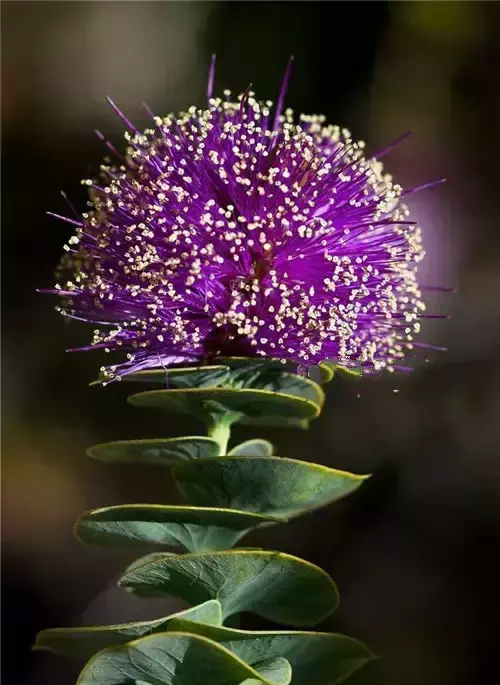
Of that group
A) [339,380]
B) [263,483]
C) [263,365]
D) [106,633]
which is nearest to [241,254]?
[263,365]

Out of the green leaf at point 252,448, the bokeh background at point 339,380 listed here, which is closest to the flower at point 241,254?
the green leaf at point 252,448

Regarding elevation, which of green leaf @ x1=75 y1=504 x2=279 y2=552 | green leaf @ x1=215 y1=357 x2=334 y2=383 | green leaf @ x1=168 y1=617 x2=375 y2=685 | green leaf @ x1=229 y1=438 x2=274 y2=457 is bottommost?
green leaf @ x1=168 y1=617 x2=375 y2=685

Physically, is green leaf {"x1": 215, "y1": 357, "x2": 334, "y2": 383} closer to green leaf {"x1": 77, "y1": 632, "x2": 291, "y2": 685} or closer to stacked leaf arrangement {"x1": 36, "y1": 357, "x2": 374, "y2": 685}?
stacked leaf arrangement {"x1": 36, "y1": 357, "x2": 374, "y2": 685}

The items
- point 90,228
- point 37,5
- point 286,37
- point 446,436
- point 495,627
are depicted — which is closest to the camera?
point 90,228

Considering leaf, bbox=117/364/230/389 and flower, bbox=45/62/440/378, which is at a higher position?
flower, bbox=45/62/440/378

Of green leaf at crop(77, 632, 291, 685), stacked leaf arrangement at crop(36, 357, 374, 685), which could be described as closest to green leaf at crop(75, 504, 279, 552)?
stacked leaf arrangement at crop(36, 357, 374, 685)

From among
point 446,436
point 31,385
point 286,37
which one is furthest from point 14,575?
point 286,37

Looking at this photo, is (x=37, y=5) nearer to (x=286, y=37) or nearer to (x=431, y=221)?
(x=286, y=37)
